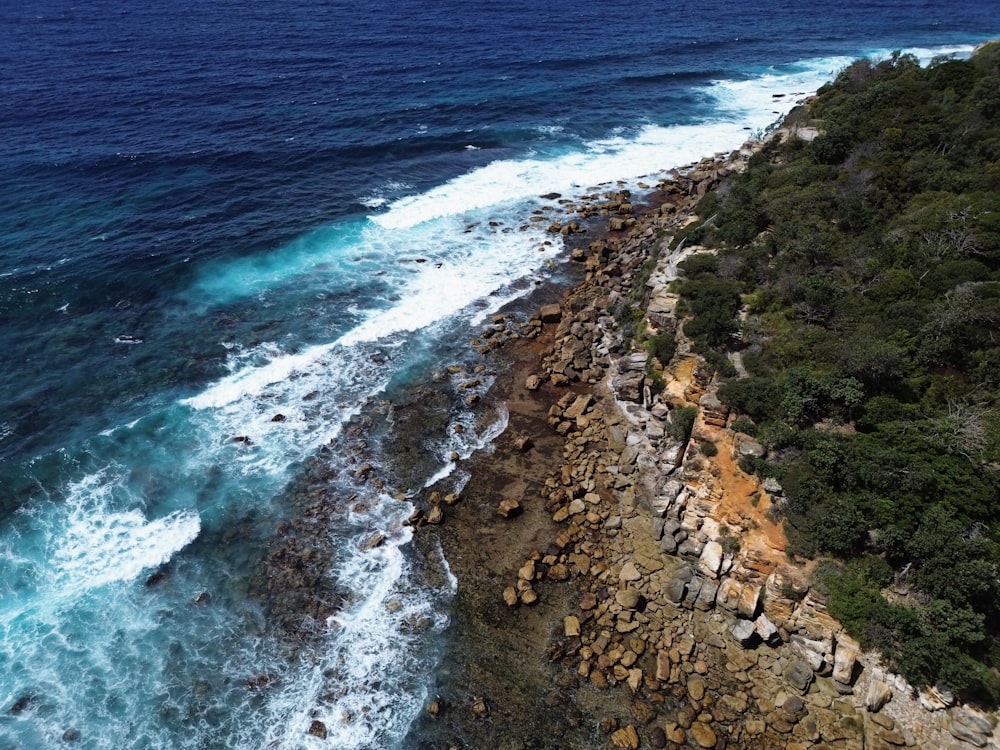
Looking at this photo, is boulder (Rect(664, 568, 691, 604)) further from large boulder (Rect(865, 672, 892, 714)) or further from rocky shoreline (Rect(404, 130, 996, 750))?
large boulder (Rect(865, 672, 892, 714))

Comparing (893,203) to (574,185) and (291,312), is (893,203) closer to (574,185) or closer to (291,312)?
(574,185)

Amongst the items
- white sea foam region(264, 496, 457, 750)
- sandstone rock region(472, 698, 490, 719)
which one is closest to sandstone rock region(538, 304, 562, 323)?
white sea foam region(264, 496, 457, 750)

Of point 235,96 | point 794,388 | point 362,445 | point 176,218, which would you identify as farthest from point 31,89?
point 794,388

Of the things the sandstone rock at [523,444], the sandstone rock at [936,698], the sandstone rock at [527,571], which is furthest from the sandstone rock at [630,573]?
the sandstone rock at [936,698]

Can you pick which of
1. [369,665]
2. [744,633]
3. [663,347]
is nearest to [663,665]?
[744,633]

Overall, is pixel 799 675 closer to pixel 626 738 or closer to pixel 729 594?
pixel 729 594

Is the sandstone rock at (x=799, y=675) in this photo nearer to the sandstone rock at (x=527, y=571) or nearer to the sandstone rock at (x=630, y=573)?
the sandstone rock at (x=630, y=573)
